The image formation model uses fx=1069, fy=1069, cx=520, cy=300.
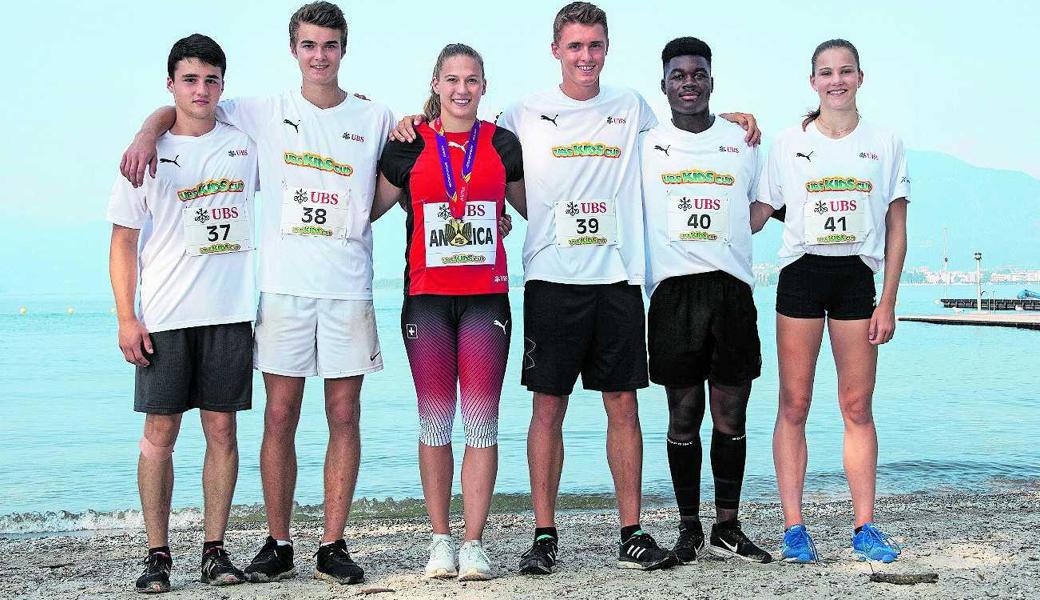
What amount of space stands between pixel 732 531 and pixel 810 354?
87 centimetres

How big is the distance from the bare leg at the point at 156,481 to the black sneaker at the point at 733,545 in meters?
2.39

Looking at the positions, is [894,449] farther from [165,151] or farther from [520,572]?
[165,151]

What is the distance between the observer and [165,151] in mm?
4391

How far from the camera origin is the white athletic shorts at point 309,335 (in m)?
4.42

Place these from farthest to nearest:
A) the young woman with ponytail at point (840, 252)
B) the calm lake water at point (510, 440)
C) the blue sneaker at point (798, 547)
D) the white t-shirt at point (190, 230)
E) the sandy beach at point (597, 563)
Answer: the calm lake water at point (510, 440), the blue sneaker at point (798, 547), the young woman with ponytail at point (840, 252), the white t-shirt at point (190, 230), the sandy beach at point (597, 563)

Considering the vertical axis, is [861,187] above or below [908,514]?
above

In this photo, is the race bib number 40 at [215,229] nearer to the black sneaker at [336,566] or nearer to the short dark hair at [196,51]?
the short dark hair at [196,51]

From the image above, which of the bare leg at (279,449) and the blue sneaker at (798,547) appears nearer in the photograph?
the bare leg at (279,449)

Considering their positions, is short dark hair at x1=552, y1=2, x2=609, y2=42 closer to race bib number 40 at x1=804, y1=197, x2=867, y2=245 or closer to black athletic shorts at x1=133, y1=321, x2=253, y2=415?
race bib number 40 at x1=804, y1=197, x2=867, y2=245

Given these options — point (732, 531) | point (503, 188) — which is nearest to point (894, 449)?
point (732, 531)

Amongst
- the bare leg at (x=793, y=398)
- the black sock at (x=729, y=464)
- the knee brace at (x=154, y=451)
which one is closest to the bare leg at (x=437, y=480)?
the knee brace at (x=154, y=451)

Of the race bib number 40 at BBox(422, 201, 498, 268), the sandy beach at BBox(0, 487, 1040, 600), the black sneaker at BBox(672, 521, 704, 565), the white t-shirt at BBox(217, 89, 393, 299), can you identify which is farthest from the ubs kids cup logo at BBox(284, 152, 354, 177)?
the black sneaker at BBox(672, 521, 704, 565)

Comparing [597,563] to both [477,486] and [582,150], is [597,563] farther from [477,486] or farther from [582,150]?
[582,150]

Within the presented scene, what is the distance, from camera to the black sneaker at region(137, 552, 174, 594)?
4.43 metres
